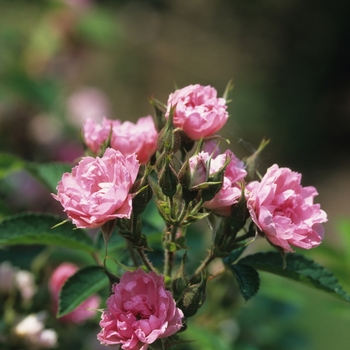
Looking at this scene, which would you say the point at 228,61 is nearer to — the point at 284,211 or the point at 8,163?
the point at 8,163

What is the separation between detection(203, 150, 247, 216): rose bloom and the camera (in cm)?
100

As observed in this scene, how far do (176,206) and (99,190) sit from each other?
0.13 metres

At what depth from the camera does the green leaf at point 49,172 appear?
1447 millimetres

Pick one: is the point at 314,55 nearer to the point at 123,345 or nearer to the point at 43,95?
the point at 43,95

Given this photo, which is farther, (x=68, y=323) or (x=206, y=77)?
(x=206, y=77)

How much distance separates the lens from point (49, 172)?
148cm

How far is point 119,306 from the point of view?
37.4 inches

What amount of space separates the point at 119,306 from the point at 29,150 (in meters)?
1.76

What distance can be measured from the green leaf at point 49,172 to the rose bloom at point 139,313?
1.79 feet

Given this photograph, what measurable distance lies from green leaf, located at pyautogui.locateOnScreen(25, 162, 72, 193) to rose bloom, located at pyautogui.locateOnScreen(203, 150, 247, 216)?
0.53 m

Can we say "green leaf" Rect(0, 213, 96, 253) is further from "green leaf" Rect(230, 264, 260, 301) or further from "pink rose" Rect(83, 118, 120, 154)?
"green leaf" Rect(230, 264, 260, 301)

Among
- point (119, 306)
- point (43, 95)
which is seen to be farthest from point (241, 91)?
point (119, 306)

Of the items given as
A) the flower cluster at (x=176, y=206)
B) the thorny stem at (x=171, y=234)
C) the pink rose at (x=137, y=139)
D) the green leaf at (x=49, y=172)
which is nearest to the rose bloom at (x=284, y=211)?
the flower cluster at (x=176, y=206)

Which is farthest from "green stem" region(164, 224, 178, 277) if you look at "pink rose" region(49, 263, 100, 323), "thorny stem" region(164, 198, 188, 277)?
"pink rose" region(49, 263, 100, 323)
